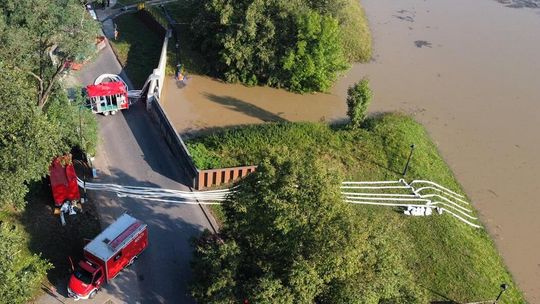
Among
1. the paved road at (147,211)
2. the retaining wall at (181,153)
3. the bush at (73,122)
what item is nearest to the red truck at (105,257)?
the paved road at (147,211)

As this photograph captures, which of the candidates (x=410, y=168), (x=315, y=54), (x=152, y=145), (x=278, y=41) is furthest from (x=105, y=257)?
(x=315, y=54)

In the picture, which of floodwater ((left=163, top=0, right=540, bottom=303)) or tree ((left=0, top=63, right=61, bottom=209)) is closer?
tree ((left=0, top=63, right=61, bottom=209))

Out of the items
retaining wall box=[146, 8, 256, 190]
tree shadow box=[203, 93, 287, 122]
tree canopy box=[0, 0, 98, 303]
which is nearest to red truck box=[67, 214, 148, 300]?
tree canopy box=[0, 0, 98, 303]

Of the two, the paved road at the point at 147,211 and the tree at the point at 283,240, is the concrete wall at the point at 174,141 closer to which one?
the paved road at the point at 147,211

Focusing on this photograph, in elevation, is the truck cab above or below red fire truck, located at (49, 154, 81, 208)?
below

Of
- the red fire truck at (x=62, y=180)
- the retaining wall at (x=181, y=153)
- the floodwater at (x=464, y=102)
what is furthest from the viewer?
the floodwater at (x=464, y=102)

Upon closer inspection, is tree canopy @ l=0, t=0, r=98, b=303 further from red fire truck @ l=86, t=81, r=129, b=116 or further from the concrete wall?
the concrete wall

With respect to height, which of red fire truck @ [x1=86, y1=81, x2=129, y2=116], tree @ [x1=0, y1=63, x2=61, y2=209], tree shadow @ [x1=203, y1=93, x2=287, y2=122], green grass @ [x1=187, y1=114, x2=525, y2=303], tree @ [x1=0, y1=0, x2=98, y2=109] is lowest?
green grass @ [x1=187, y1=114, x2=525, y2=303]
